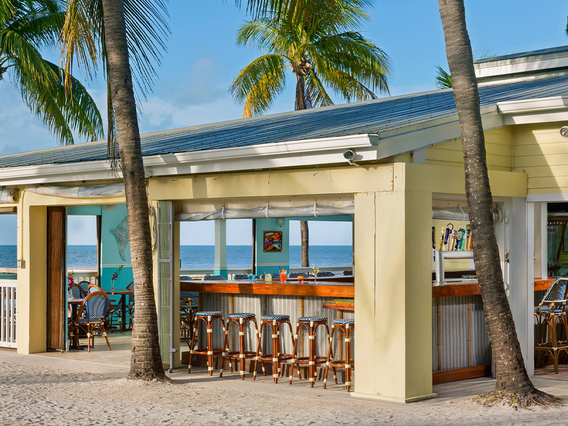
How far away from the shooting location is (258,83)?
2369 centimetres

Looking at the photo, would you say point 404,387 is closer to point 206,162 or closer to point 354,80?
point 206,162

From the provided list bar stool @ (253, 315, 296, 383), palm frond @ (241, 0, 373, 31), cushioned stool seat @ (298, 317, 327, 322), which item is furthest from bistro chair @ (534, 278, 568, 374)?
palm frond @ (241, 0, 373, 31)

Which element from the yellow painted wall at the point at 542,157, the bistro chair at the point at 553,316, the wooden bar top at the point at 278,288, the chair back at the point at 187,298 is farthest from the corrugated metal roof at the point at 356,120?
the bistro chair at the point at 553,316

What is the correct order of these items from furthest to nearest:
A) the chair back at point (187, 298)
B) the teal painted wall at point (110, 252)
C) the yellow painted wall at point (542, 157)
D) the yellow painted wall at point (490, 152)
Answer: the teal painted wall at point (110, 252) → the chair back at point (187, 298) → the yellow painted wall at point (542, 157) → the yellow painted wall at point (490, 152)

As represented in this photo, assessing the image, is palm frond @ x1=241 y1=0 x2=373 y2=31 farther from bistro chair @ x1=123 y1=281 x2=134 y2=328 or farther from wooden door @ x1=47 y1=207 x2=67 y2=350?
bistro chair @ x1=123 y1=281 x2=134 y2=328

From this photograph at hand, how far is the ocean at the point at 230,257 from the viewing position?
63250 millimetres

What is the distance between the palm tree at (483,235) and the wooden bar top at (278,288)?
1.81 metres

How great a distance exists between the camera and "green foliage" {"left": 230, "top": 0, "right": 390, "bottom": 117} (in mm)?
22766

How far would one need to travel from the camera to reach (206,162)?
9.31 meters

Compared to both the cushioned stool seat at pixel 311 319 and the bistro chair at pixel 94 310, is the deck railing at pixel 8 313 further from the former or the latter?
the cushioned stool seat at pixel 311 319

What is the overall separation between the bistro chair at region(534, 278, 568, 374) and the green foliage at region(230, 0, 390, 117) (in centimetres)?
1349

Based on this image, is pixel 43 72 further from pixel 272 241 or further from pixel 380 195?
pixel 380 195

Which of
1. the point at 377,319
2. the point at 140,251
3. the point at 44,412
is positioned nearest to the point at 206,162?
the point at 140,251

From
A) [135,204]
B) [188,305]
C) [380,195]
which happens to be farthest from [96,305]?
[380,195]
